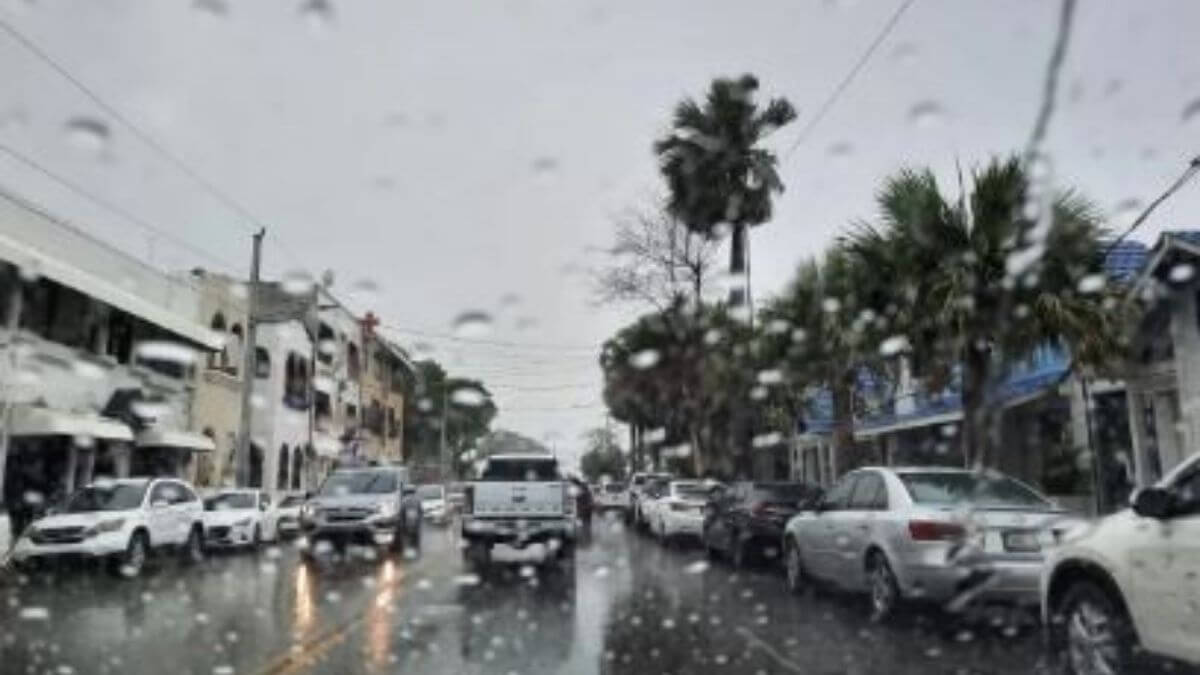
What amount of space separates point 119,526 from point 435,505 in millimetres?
20701

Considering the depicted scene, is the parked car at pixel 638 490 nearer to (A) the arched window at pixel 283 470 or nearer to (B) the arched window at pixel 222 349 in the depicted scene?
(B) the arched window at pixel 222 349

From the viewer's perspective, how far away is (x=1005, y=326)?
15547 millimetres

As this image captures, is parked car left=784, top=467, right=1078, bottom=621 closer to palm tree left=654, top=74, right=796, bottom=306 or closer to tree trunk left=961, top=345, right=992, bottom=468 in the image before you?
tree trunk left=961, top=345, right=992, bottom=468

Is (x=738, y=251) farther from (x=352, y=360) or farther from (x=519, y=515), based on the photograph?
(x=352, y=360)

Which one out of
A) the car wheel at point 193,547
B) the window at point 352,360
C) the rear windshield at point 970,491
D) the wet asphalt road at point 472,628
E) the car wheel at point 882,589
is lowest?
the wet asphalt road at point 472,628

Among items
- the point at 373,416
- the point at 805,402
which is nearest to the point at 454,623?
the point at 805,402

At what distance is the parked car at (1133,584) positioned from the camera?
22.1ft

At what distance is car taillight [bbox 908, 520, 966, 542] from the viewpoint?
35.0 feet

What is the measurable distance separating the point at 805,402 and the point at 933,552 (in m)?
19.5

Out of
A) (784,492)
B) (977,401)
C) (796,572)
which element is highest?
(977,401)

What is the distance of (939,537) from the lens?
1074 cm

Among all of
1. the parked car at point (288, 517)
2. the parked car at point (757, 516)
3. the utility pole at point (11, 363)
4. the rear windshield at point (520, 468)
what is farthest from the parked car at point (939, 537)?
the parked car at point (288, 517)

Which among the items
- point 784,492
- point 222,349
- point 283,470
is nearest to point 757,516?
point 784,492

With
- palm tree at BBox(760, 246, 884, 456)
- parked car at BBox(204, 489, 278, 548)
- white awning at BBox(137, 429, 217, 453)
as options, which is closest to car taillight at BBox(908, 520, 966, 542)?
palm tree at BBox(760, 246, 884, 456)
